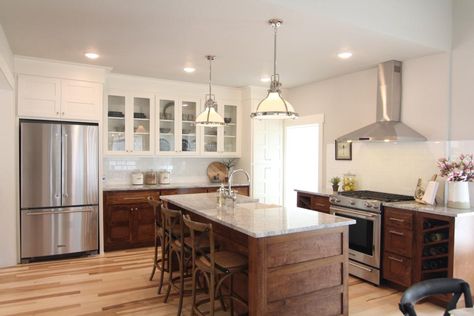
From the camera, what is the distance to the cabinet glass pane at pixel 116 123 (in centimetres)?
527

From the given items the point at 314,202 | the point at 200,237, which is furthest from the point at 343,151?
the point at 200,237

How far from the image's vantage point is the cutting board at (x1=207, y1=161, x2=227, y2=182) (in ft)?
20.5

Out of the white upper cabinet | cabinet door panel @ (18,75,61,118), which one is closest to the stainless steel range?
the white upper cabinet

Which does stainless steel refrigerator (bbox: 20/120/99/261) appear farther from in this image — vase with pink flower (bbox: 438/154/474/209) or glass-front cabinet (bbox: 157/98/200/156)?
vase with pink flower (bbox: 438/154/474/209)

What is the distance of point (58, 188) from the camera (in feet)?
14.8

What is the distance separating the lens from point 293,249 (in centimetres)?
255

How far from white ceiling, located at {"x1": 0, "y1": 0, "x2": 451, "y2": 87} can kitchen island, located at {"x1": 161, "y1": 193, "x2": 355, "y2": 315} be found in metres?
1.67

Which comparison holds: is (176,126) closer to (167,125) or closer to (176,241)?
(167,125)

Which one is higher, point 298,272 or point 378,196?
point 378,196

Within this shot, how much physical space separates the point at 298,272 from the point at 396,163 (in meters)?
2.42

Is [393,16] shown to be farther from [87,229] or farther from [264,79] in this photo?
[87,229]

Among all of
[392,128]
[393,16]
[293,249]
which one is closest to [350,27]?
[393,16]

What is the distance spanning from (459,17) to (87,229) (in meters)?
5.20

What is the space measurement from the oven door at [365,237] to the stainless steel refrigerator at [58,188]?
132 inches
